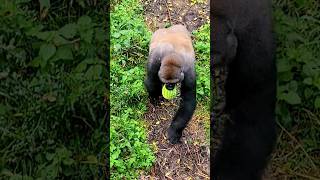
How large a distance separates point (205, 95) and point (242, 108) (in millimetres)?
1346

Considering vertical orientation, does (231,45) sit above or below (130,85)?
above

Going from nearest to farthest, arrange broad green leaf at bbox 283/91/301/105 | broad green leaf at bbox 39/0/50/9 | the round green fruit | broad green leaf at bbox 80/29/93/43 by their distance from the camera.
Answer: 1. broad green leaf at bbox 283/91/301/105
2. the round green fruit
3. broad green leaf at bbox 80/29/93/43
4. broad green leaf at bbox 39/0/50/9

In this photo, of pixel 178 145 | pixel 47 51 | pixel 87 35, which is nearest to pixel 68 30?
pixel 87 35

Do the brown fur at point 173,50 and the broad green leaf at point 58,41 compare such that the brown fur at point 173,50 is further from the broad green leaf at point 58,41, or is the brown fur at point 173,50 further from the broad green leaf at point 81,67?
the broad green leaf at point 58,41

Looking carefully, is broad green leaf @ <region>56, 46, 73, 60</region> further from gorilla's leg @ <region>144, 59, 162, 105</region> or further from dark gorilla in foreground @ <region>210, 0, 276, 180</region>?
dark gorilla in foreground @ <region>210, 0, 276, 180</region>

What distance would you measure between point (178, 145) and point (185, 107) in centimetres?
25

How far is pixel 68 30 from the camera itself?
Result: 431 cm

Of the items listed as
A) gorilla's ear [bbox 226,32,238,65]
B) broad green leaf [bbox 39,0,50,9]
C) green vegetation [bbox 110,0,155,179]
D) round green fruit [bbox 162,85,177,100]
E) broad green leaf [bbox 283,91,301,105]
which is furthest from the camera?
broad green leaf [bbox 39,0,50,9]

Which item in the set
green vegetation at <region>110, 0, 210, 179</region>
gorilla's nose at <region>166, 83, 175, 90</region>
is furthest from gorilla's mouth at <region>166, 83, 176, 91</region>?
green vegetation at <region>110, 0, 210, 179</region>

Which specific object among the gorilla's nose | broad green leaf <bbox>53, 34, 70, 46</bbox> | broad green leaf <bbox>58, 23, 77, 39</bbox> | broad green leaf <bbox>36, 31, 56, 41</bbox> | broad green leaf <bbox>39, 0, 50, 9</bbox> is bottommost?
the gorilla's nose

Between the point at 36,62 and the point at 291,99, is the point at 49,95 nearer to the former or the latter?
the point at 36,62

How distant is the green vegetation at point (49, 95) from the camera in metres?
3.91

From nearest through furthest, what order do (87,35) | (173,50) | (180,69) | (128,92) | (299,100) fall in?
(299,100)
(180,69)
(173,50)
(87,35)
(128,92)

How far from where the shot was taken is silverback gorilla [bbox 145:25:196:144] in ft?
13.8
